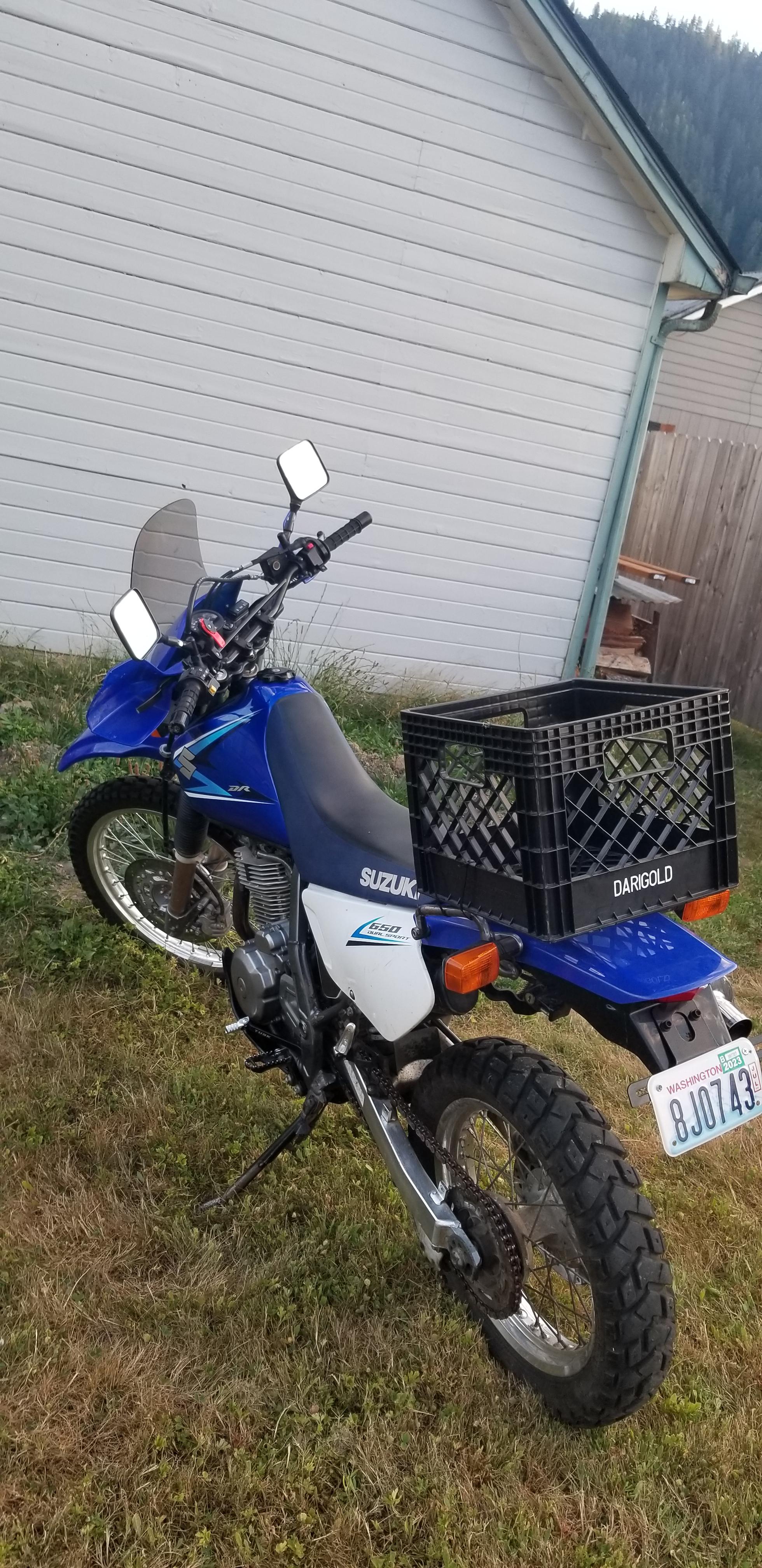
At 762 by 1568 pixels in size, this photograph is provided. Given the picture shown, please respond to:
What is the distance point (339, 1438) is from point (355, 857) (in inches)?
44.6

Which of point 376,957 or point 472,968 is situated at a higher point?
point 472,968

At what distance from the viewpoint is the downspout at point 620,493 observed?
658 cm

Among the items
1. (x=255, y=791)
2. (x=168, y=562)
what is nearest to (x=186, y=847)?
(x=255, y=791)

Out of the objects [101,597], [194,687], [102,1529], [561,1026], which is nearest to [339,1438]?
[102,1529]

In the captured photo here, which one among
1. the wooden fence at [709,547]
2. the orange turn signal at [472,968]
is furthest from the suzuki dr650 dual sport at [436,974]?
the wooden fence at [709,547]

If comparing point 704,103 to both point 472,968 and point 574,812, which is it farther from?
point 472,968

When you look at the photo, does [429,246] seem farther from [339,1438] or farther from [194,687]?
[339,1438]

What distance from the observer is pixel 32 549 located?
5832mm

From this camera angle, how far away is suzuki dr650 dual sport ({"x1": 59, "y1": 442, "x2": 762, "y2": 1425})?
5.74ft

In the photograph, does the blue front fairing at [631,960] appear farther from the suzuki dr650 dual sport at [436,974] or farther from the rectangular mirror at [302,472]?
the rectangular mirror at [302,472]

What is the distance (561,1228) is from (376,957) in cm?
64

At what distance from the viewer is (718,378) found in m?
14.7

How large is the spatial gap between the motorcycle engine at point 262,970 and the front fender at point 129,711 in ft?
1.98

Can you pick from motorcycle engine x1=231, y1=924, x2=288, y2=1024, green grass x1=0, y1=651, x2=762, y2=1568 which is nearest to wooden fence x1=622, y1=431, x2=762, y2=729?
green grass x1=0, y1=651, x2=762, y2=1568
